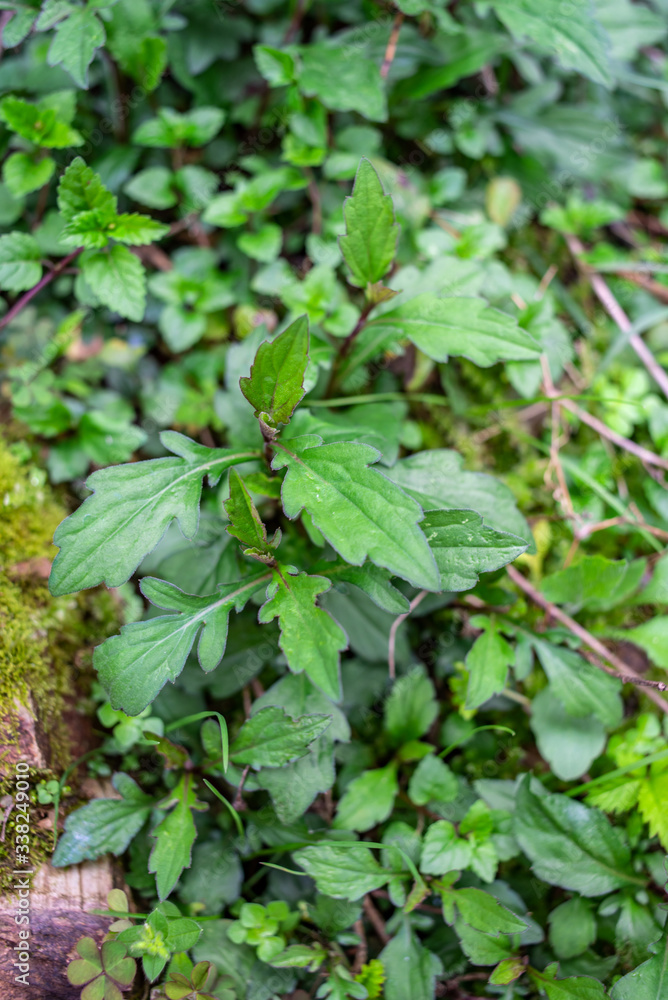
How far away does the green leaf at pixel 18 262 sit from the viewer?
Result: 7.91ft

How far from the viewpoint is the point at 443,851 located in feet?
7.00

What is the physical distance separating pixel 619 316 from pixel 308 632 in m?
2.50

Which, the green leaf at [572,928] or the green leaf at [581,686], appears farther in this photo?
the green leaf at [581,686]

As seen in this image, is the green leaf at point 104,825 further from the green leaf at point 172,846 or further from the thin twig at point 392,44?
the thin twig at point 392,44

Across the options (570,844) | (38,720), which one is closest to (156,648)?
(38,720)

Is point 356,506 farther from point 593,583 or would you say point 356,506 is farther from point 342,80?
point 342,80

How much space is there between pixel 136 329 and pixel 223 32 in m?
1.41

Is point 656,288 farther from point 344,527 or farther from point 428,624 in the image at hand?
point 344,527

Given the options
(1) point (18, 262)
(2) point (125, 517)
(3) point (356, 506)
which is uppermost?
(1) point (18, 262)

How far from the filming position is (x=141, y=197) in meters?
2.84

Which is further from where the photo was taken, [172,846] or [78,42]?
[78,42]

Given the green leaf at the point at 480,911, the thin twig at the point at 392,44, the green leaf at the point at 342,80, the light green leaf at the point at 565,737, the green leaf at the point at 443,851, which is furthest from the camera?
the thin twig at the point at 392,44

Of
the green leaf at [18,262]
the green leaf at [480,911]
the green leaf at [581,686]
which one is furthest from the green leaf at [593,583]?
the green leaf at [18,262]

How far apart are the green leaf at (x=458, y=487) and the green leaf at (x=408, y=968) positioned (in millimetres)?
1398
